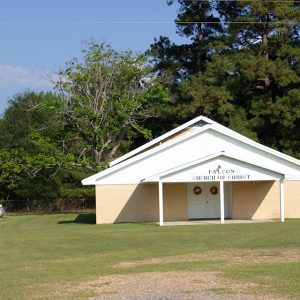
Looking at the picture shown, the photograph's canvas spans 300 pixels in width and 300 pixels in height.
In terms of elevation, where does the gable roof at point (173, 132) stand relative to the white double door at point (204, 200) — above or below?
above

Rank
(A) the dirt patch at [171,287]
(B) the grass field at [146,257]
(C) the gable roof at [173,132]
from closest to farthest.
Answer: (A) the dirt patch at [171,287]
(B) the grass field at [146,257]
(C) the gable roof at [173,132]

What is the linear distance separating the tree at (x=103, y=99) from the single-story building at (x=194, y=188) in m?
13.5

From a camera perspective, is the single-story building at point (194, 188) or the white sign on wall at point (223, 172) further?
the single-story building at point (194, 188)

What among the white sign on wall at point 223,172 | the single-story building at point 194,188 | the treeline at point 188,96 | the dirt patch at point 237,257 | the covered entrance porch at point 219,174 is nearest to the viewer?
the dirt patch at point 237,257

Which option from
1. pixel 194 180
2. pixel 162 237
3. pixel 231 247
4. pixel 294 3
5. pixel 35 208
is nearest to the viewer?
pixel 231 247

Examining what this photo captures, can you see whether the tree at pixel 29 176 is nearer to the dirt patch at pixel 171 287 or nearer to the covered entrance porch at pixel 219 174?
the covered entrance porch at pixel 219 174

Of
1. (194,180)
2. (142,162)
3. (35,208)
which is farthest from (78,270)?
(35,208)

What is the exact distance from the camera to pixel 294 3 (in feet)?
175

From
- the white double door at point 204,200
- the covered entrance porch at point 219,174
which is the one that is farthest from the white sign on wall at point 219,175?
the white double door at point 204,200

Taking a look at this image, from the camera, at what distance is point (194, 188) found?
114 feet

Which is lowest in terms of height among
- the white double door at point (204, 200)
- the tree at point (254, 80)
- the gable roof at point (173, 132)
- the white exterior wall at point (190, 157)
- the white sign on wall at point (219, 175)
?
the white double door at point (204, 200)

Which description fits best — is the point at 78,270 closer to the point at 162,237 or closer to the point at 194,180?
the point at 162,237

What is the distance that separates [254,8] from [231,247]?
33.7 metres

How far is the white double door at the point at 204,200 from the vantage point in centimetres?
3472
